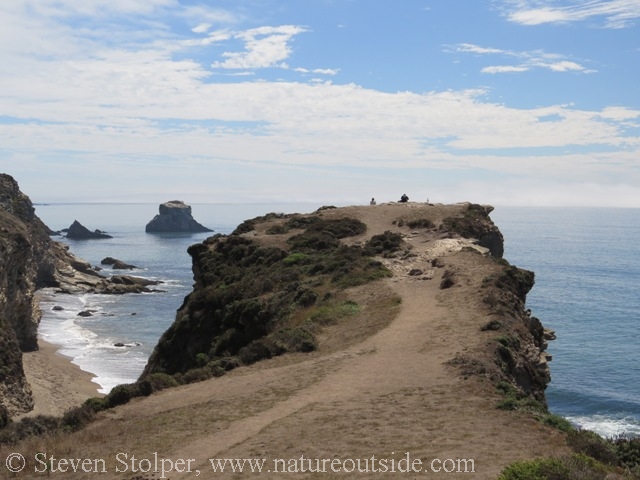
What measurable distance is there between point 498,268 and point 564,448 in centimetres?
2202

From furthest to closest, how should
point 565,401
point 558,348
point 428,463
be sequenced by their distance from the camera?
point 558,348 → point 565,401 → point 428,463

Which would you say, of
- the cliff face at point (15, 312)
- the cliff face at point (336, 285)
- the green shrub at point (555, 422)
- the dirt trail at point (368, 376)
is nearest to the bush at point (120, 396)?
the cliff face at point (336, 285)

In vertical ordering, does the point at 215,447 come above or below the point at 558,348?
above

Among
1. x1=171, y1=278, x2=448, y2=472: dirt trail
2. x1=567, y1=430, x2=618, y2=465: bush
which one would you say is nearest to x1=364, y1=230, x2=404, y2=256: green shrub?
x1=171, y1=278, x2=448, y2=472: dirt trail

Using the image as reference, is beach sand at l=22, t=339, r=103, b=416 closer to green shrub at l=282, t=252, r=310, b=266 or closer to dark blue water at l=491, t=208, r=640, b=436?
green shrub at l=282, t=252, r=310, b=266

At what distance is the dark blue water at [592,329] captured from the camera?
49.1m

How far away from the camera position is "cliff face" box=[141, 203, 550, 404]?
2689 cm

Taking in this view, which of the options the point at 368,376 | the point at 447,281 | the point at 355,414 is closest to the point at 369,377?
the point at 368,376

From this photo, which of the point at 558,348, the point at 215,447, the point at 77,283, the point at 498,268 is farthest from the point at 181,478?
the point at 77,283

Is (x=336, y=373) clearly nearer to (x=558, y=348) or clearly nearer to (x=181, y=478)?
(x=181, y=478)

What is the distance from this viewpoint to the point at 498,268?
36.2m

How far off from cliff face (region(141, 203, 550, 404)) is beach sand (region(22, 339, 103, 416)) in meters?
11.6

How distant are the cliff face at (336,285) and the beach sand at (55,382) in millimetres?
11646

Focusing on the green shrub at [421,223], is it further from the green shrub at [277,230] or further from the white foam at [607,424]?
the white foam at [607,424]
